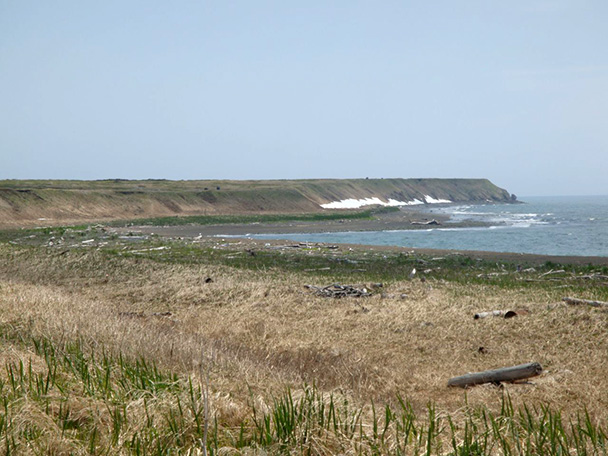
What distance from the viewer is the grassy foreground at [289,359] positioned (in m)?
6.17

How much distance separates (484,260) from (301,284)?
50.3 feet

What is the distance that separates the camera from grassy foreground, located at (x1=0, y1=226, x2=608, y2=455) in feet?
20.2

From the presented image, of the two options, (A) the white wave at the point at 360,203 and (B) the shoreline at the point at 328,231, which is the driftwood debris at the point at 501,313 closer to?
(B) the shoreline at the point at 328,231

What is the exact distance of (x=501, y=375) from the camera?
411 inches

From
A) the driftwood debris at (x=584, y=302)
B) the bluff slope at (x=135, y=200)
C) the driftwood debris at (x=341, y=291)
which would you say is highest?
the bluff slope at (x=135, y=200)

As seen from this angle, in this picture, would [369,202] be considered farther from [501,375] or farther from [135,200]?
[501,375]

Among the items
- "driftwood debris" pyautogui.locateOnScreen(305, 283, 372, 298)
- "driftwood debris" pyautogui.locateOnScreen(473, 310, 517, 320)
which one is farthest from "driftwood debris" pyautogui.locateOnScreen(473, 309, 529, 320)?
"driftwood debris" pyautogui.locateOnScreen(305, 283, 372, 298)

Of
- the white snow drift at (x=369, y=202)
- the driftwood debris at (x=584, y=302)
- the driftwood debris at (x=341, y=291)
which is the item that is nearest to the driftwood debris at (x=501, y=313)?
Result: the driftwood debris at (x=584, y=302)

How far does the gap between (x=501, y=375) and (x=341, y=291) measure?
30.1ft

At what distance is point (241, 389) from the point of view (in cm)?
775

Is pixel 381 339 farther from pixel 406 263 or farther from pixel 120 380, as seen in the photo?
pixel 406 263

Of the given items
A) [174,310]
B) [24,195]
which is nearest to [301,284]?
A: [174,310]

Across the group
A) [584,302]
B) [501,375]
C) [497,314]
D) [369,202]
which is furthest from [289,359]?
[369,202]

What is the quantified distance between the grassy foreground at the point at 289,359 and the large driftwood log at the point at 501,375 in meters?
0.20
